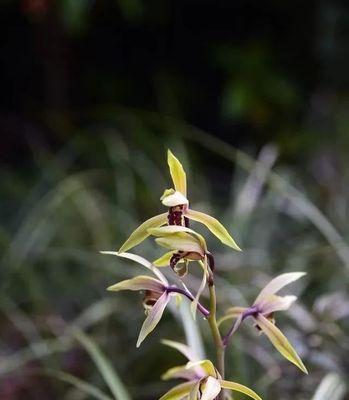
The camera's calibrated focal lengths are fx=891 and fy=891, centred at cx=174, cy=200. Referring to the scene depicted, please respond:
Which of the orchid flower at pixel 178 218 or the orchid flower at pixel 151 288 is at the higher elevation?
the orchid flower at pixel 178 218

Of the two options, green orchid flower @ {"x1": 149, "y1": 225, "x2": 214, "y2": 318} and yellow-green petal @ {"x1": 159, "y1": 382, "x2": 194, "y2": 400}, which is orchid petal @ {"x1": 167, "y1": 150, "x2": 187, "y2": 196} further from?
yellow-green petal @ {"x1": 159, "y1": 382, "x2": 194, "y2": 400}

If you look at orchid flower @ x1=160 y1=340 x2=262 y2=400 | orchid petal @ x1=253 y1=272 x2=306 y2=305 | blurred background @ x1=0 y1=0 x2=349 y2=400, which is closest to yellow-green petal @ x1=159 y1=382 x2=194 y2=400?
orchid flower @ x1=160 y1=340 x2=262 y2=400

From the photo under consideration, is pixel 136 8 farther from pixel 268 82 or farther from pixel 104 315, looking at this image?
pixel 104 315

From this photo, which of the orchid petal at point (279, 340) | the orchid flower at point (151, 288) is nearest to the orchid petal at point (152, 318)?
the orchid flower at point (151, 288)

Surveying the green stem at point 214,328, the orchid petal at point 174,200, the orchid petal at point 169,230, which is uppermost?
the orchid petal at point 174,200

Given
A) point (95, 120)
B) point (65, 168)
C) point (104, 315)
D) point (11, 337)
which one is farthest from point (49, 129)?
point (104, 315)

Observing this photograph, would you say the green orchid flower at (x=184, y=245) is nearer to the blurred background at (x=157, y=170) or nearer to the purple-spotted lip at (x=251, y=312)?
the purple-spotted lip at (x=251, y=312)

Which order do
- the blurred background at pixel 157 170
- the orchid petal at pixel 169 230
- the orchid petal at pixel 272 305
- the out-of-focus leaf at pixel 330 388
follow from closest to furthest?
the orchid petal at pixel 169 230 < the orchid petal at pixel 272 305 < the out-of-focus leaf at pixel 330 388 < the blurred background at pixel 157 170
